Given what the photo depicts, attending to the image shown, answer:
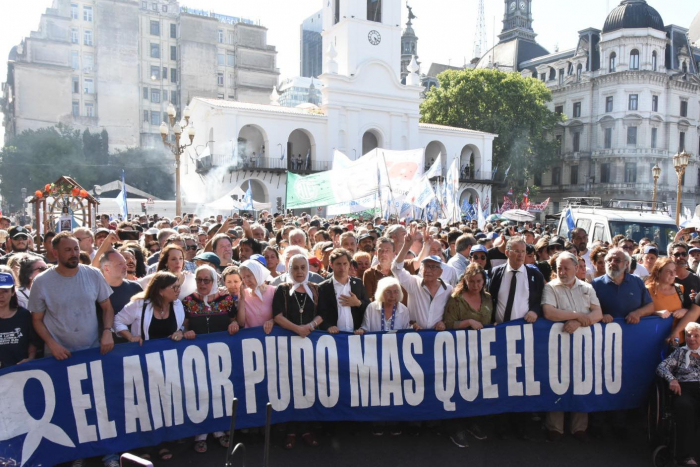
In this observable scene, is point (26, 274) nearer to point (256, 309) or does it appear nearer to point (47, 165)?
point (256, 309)

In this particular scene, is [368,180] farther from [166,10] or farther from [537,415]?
[166,10]

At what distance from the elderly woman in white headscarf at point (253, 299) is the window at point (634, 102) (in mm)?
53546

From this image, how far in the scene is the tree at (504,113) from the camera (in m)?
46.5

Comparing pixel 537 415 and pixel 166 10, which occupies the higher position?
pixel 166 10

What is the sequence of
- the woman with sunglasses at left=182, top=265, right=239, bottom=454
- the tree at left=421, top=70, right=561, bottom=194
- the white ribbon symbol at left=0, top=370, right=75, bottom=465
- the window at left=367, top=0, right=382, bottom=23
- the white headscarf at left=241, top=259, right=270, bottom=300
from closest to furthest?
the white ribbon symbol at left=0, top=370, right=75, bottom=465
the woman with sunglasses at left=182, top=265, right=239, bottom=454
the white headscarf at left=241, top=259, right=270, bottom=300
the window at left=367, top=0, right=382, bottom=23
the tree at left=421, top=70, right=561, bottom=194

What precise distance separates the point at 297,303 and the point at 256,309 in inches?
16.6

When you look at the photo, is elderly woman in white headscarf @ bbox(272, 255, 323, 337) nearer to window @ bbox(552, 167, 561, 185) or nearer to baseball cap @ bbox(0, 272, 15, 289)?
baseball cap @ bbox(0, 272, 15, 289)

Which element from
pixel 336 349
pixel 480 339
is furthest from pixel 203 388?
pixel 480 339

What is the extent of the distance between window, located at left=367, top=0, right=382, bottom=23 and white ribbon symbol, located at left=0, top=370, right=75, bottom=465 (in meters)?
43.5

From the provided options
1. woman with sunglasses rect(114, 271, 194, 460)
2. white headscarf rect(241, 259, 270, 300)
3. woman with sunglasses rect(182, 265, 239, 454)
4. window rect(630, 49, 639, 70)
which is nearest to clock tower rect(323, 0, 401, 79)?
window rect(630, 49, 639, 70)

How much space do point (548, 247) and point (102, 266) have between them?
580cm

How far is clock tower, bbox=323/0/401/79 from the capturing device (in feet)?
139

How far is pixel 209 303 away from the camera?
17.6 ft

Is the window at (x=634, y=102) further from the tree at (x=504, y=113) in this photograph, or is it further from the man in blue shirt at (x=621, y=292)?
the man in blue shirt at (x=621, y=292)
